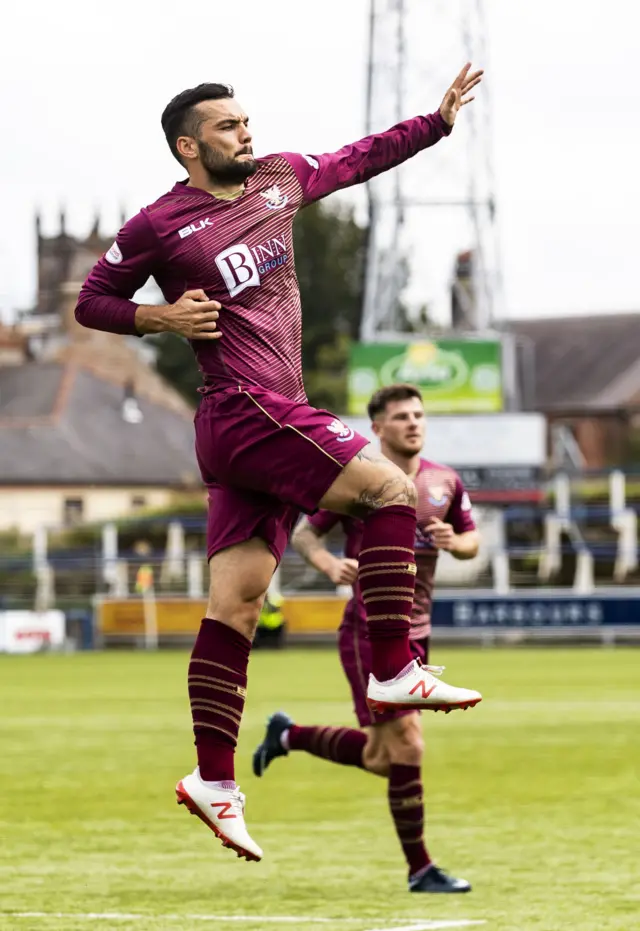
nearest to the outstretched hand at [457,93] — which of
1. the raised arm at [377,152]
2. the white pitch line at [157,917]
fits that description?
the raised arm at [377,152]

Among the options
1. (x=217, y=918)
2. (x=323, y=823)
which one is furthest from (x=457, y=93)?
(x=323, y=823)

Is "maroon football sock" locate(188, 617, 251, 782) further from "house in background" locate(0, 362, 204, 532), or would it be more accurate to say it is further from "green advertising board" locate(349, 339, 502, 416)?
"house in background" locate(0, 362, 204, 532)

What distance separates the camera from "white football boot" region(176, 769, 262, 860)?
652cm

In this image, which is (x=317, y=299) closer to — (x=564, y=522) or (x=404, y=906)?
(x=564, y=522)

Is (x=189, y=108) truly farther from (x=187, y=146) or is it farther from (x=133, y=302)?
(x=133, y=302)

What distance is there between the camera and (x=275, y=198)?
6.81 meters

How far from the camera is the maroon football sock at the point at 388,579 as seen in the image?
641 centimetres

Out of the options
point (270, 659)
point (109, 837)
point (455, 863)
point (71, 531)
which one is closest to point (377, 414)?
point (455, 863)

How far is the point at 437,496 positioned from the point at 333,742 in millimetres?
1318

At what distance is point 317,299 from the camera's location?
94.9m

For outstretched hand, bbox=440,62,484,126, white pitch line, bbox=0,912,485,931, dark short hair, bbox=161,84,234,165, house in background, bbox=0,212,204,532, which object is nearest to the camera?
dark short hair, bbox=161,84,234,165

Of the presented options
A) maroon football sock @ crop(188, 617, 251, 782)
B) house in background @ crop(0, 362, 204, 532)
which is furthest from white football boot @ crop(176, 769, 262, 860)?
house in background @ crop(0, 362, 204, 532)

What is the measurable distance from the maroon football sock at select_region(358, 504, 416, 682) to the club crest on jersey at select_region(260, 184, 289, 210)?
1.13 metres

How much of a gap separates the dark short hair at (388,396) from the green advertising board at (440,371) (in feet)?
126
